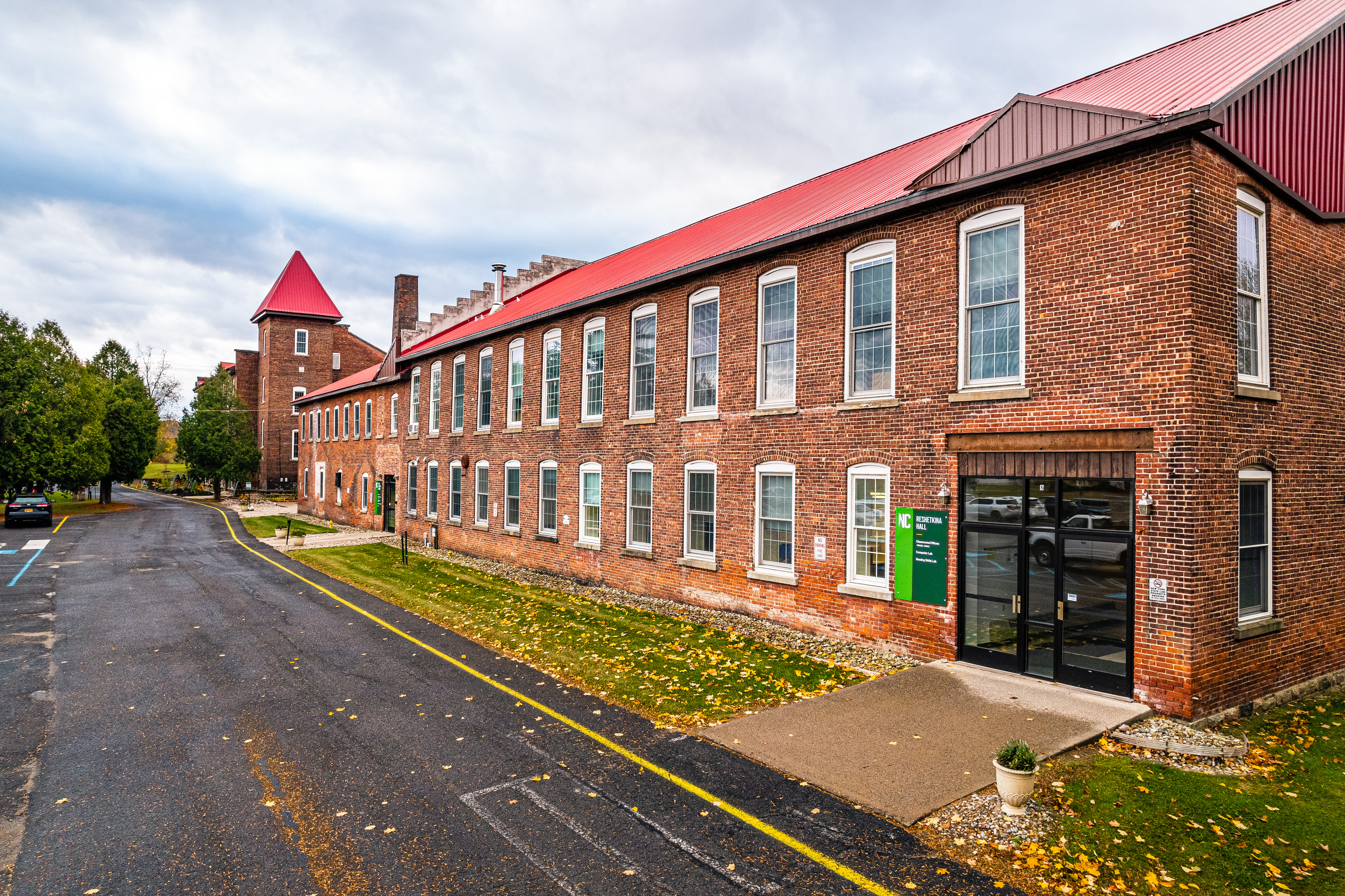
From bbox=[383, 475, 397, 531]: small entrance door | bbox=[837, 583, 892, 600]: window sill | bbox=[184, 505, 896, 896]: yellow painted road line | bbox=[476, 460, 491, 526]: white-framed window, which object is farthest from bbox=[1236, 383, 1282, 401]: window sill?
bbox=[383, 475, 397, 531]: small entrance door

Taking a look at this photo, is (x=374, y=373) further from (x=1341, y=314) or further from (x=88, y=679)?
(x=1341, y=314)

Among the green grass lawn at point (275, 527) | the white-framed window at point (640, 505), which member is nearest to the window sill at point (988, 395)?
the white-framed window at point (640, 505)

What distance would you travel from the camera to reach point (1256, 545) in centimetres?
978

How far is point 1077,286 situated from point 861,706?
6.39 m

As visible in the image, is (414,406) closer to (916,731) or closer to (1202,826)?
(916,731)

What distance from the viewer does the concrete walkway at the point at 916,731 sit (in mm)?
7105

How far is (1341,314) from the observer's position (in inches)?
445

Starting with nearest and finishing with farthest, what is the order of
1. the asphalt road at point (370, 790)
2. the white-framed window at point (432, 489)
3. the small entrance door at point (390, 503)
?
the asphalt road at point (370, 790) → the white-framed window at point (432, 489) → the small entrance door at point (390, 503)

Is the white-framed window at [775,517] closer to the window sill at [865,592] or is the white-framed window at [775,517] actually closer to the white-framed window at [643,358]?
the window sill at [865,592]

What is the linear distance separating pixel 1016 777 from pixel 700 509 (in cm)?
981

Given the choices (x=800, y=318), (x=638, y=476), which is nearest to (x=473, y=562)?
(x=638, y=476)

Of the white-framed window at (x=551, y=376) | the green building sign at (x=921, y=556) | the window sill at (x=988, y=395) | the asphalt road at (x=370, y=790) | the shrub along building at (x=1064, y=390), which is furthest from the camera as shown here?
the white-framed window at (x=551, y=376)

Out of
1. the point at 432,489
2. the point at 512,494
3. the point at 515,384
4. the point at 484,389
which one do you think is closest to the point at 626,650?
the point at 512,494

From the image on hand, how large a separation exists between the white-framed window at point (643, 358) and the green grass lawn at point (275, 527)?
744 inches
